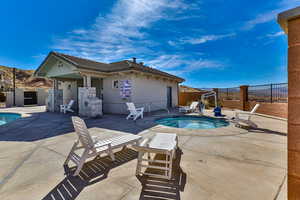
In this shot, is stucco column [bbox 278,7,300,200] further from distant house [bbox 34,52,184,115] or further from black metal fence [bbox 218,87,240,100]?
black metal fence [bbox 218,87,240,100]

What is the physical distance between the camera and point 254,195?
184cm

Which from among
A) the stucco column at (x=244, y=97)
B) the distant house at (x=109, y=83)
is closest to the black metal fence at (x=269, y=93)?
the stucco column at (x=244, y=97)

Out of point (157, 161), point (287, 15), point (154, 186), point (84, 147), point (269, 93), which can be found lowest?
point (154, 186)

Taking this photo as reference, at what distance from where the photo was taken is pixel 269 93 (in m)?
8.66

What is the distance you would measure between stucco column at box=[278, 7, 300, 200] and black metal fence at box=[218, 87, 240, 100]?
12.4 meters

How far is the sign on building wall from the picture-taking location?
947cm

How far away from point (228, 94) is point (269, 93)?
4.40 m

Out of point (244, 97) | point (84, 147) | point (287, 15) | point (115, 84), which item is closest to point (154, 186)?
point (84, 147)

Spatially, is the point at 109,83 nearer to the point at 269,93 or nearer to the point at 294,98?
the point at 294,98

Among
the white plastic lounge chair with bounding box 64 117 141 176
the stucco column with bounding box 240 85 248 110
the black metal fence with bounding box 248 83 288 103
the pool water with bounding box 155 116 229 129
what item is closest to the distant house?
the pool water with bounding box 155 116 229 129

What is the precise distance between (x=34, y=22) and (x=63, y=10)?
4303 millimetres

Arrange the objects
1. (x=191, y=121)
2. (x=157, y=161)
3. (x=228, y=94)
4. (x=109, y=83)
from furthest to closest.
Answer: (x=228, y=94) → (x=109, y=83) → (x=191, y=121) → (x=157, y=161)

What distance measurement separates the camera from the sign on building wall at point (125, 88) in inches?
373

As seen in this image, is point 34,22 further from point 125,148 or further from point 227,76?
point 227,76
